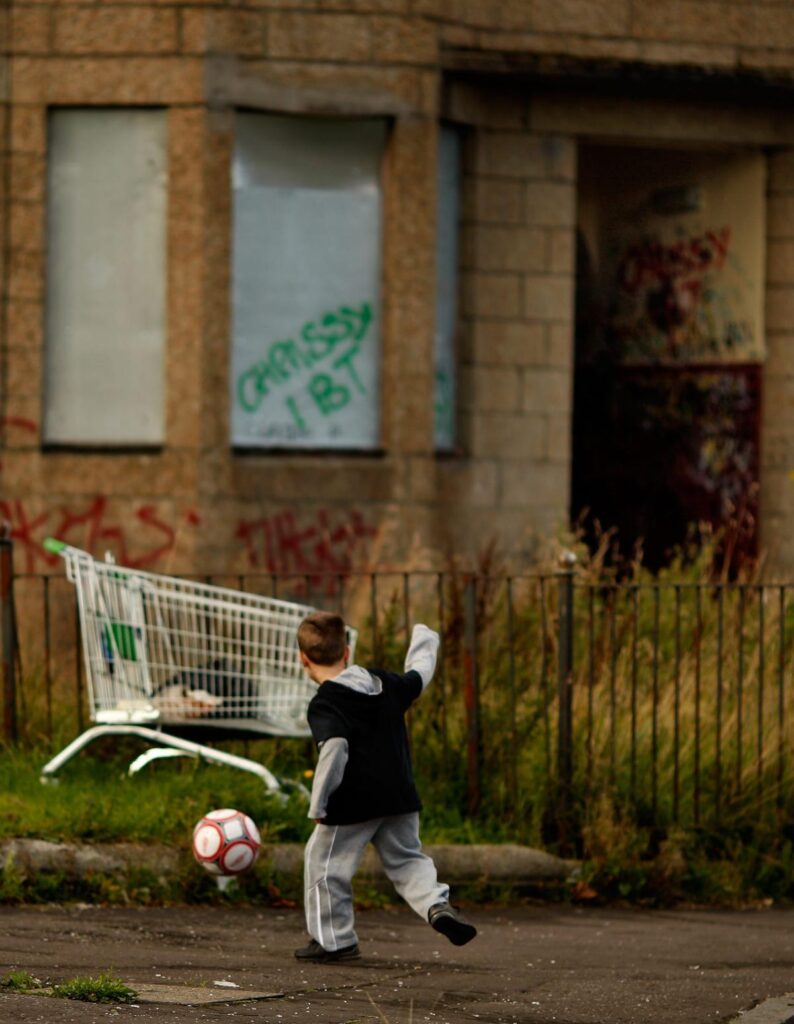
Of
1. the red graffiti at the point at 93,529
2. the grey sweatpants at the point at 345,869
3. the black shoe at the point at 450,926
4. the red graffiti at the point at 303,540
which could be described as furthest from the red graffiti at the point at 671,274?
the black shoe at the point at 450,926

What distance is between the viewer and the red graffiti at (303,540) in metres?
12.9

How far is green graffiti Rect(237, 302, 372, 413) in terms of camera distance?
13.1 meters

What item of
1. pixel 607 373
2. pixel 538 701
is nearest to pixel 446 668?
pixel 538 701

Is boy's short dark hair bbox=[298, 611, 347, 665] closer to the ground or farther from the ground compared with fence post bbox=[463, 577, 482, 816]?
farther from the ground

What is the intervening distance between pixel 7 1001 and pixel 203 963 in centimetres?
113

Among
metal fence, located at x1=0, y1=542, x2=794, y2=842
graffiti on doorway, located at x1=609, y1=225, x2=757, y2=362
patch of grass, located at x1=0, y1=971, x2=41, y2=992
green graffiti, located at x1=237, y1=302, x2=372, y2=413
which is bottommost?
patch of grass, located at x1=0, y1=971, x2=41, y2=992

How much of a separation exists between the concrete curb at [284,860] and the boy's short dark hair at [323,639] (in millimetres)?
1562

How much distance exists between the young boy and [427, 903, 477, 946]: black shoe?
0.28 ft

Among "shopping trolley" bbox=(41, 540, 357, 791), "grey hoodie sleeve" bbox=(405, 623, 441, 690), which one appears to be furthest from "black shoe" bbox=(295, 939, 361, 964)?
"shopping trolley" bbox=(41, 540, 357, 791)

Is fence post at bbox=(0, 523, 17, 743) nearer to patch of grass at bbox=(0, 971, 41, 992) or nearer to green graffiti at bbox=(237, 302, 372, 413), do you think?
patch of grass at bbox=(0, 971, 41, 992)

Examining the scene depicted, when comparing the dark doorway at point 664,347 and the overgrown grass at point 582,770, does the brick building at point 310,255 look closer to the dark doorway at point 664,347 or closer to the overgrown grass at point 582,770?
the dark doorway at point 664,347

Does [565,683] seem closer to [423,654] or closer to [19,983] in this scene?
[423,654]

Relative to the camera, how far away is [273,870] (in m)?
8.39

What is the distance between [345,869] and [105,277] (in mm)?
6707
